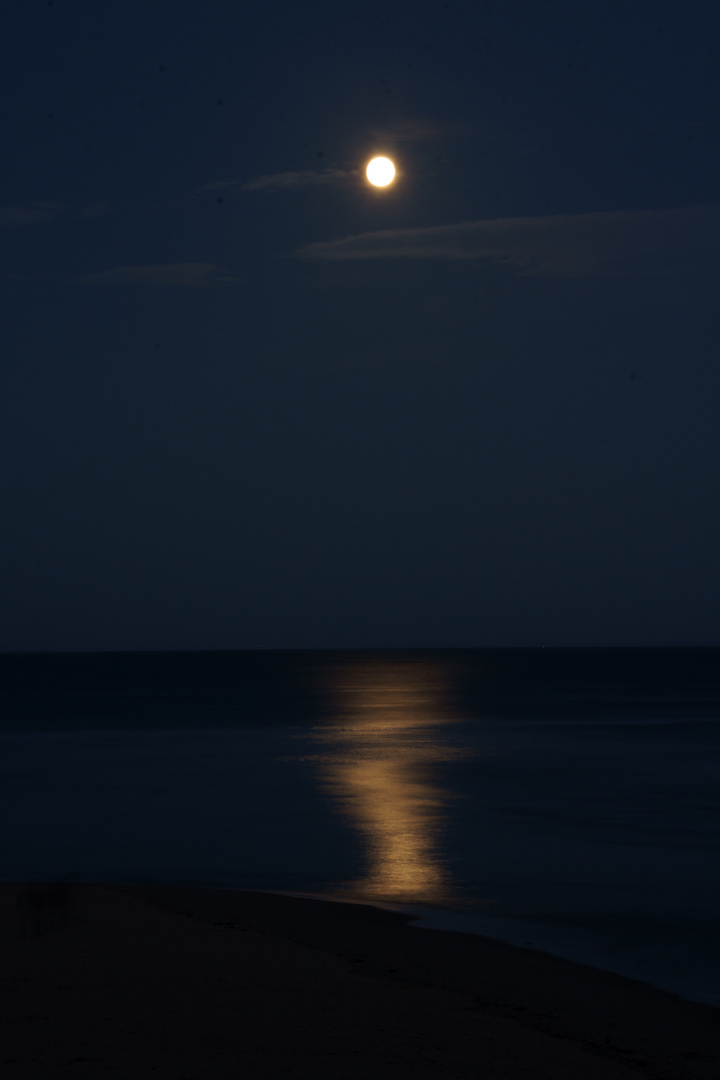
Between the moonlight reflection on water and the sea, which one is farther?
the moonlight reflection on water

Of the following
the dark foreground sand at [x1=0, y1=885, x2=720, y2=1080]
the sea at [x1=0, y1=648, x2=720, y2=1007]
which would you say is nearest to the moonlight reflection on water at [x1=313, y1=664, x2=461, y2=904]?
the sea at [x1=0, y1=648, x2=720, y2=1007]

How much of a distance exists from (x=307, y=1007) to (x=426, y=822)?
16.2 meters

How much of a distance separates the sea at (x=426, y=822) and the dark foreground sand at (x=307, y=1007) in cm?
150

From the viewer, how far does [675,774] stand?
36.7 meters

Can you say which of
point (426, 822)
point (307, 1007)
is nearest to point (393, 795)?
point (426, 822)

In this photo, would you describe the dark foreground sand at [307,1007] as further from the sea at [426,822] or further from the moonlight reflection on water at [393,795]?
the moonlight reflection on water at [393,795]

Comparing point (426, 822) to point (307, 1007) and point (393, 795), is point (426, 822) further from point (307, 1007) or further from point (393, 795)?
point (307, 1007)

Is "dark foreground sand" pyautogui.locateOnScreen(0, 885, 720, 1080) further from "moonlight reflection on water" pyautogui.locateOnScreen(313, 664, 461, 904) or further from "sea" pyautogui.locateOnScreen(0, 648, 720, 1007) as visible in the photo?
"moonlight reflection on water" pyautogui.locateOnScreen(313, 664, 461, 904)

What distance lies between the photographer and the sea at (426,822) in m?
15.9

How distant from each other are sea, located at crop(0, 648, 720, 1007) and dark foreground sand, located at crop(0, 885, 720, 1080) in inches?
59.1

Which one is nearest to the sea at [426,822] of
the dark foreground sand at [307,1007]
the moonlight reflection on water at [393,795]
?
the moonlight reflection on water at [393,795]

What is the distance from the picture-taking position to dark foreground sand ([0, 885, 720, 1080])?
816 cm

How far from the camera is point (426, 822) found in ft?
83.4

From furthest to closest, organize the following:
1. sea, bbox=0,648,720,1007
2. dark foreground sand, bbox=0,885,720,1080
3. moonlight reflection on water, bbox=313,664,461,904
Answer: moonlight reflection on water, bbox=313,664,461,904 → sea, bbox=0,648,720,1007 → dark foreground sand, bbox=0,885,720,1080
